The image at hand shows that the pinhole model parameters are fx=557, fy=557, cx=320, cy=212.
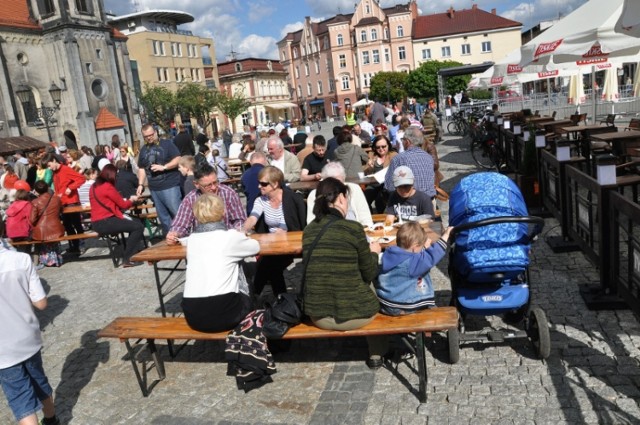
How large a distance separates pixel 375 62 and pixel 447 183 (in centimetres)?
7588

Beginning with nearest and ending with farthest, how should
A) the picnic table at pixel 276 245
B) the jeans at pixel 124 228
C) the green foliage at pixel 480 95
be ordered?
the picnic table at pixel 276 245, the jeans at pixel 124 228, the green foliage at pixel 480 95

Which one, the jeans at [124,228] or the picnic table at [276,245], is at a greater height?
the picnic table at [276,245]

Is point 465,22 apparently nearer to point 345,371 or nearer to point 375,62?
point 375,62

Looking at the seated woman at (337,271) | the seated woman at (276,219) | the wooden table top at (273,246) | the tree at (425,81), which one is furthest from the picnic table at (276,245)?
the tree at (425,81)

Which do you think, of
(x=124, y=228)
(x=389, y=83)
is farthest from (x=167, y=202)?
(x=389, y=83)

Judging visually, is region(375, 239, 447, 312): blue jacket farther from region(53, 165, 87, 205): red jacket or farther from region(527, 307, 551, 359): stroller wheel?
region(53, 165, 87, 205): red jacket

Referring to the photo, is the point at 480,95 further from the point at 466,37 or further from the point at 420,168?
the point at 466,37

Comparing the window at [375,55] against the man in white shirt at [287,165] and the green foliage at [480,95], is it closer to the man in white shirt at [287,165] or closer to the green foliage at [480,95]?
the green foliage at [480,95]

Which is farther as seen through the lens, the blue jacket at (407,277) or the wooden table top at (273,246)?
the wooden table top at (273,246)

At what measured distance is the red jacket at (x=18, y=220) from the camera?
9148 millimetres

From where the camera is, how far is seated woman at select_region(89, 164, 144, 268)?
865cm

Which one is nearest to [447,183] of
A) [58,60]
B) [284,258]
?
[284,258]

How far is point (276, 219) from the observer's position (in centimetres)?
609

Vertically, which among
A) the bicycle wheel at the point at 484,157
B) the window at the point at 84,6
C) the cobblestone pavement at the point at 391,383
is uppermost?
the window at the point at 84,6
